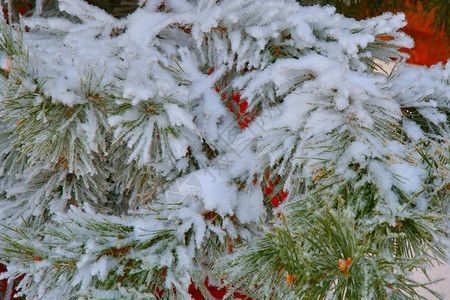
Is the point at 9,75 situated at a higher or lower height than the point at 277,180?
higher

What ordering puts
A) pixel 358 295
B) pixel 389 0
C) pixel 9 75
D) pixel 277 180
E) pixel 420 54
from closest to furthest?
pixel 358 295 → pixel 9 75 → pixel 277 180 → pixel 389 0 → pixel 420 54

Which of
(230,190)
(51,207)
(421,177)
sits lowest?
(51,207)

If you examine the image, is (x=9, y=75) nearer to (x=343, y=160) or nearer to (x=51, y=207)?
(x=51, y=207)

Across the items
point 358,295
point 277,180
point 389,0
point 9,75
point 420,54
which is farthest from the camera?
point 420,54

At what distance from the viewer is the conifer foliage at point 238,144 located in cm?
38

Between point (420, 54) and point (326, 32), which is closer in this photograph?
point (326, 32)

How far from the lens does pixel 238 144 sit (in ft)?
1.81

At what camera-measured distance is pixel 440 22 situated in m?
1.11

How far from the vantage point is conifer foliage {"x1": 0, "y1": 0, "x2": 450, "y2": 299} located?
1.24ft

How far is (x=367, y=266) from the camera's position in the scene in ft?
1.12

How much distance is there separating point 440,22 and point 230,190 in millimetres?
1001

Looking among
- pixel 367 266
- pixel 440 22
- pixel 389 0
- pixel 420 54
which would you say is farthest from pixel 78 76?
pixel 420 54

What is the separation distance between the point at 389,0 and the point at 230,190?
894 mm

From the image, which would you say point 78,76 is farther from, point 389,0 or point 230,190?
point 389,0
